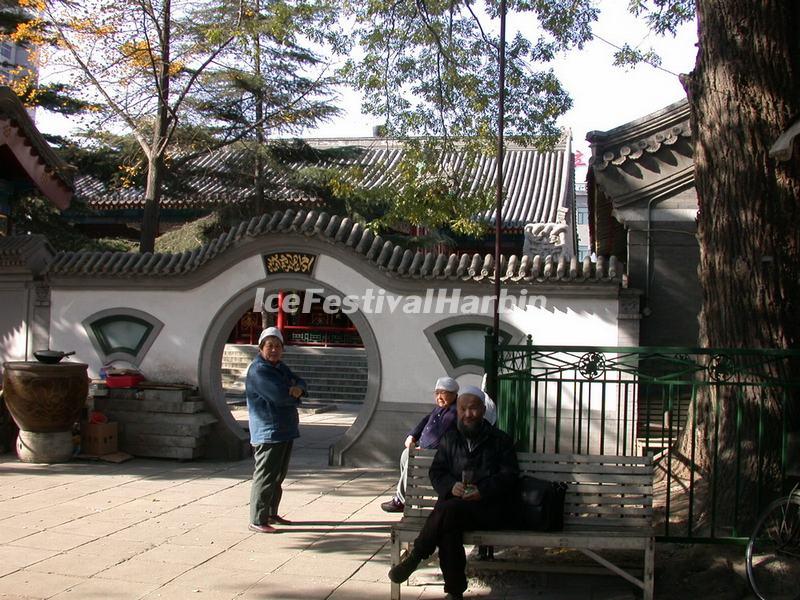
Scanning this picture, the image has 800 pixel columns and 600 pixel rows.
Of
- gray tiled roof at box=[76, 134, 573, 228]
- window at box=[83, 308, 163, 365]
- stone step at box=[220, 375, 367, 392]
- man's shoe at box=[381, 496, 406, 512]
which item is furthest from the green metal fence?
stone step at box=[220, 375, 367, 392]

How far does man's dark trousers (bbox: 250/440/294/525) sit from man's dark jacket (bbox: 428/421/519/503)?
191 cm

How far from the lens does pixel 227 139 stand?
1466cm

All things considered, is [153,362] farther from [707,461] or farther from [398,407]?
[707,461]

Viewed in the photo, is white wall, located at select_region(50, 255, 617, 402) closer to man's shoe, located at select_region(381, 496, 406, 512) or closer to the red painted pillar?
man's shoe, located at select_region(381, 496, 406, 512)

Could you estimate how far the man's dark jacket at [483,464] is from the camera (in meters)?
4.84

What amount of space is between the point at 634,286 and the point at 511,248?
9876 mm

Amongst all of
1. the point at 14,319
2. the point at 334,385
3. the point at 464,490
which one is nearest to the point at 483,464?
the point at 464,490

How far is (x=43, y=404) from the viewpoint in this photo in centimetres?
923

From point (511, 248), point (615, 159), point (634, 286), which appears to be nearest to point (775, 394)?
point (634, 286)

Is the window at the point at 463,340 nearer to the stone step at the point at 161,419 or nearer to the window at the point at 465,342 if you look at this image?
the window at the point at 465,342

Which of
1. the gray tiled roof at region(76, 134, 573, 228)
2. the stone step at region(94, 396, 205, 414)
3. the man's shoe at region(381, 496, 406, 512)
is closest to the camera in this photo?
the man's shoe at region(381, 496, 406, 512)

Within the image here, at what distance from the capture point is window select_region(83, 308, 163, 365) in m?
10.5

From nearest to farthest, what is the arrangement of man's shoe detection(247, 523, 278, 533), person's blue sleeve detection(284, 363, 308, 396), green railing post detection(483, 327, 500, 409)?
green railing post detection(483, 327, 500, 409) → man's shoe detection(247, 523, 278, 533) → person's blue sleeve detection(284, 363, 308, 396)
